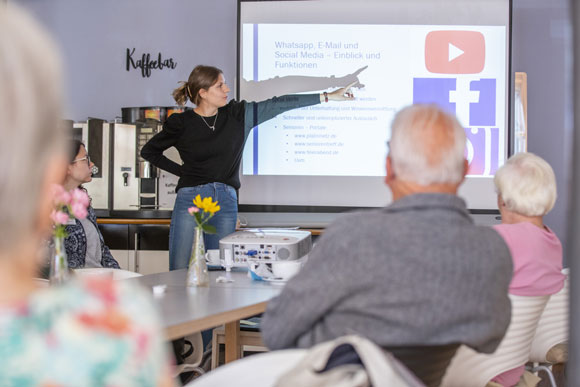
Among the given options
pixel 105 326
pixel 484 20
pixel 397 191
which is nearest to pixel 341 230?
pixel 397 191

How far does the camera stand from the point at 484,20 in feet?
14.9

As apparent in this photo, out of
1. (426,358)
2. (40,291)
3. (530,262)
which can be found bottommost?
(426,358)

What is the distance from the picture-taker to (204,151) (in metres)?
3.61

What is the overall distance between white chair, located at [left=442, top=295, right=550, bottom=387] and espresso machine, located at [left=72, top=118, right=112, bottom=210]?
11.1 ft

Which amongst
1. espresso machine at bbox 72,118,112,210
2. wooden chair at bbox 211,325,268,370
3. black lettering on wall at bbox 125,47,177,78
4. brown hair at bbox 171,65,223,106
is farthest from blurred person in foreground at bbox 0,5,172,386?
black lettering on wall at bbox 125,47,177,78

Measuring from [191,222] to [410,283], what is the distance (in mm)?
2343

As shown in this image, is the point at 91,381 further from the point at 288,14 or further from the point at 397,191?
the point at 288,14

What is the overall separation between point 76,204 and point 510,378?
4.44 ft

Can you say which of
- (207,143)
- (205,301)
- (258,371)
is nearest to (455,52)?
(207,143)

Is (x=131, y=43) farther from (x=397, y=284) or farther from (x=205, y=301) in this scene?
(x=397, y=284)

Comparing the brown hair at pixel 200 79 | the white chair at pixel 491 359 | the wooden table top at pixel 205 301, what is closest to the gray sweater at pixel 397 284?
the wooden table top at pixel 205 301

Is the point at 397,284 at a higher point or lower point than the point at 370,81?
lower

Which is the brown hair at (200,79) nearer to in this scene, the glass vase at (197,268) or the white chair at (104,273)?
the white chair at (104,273)

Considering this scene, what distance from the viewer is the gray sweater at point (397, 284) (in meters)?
1.26
